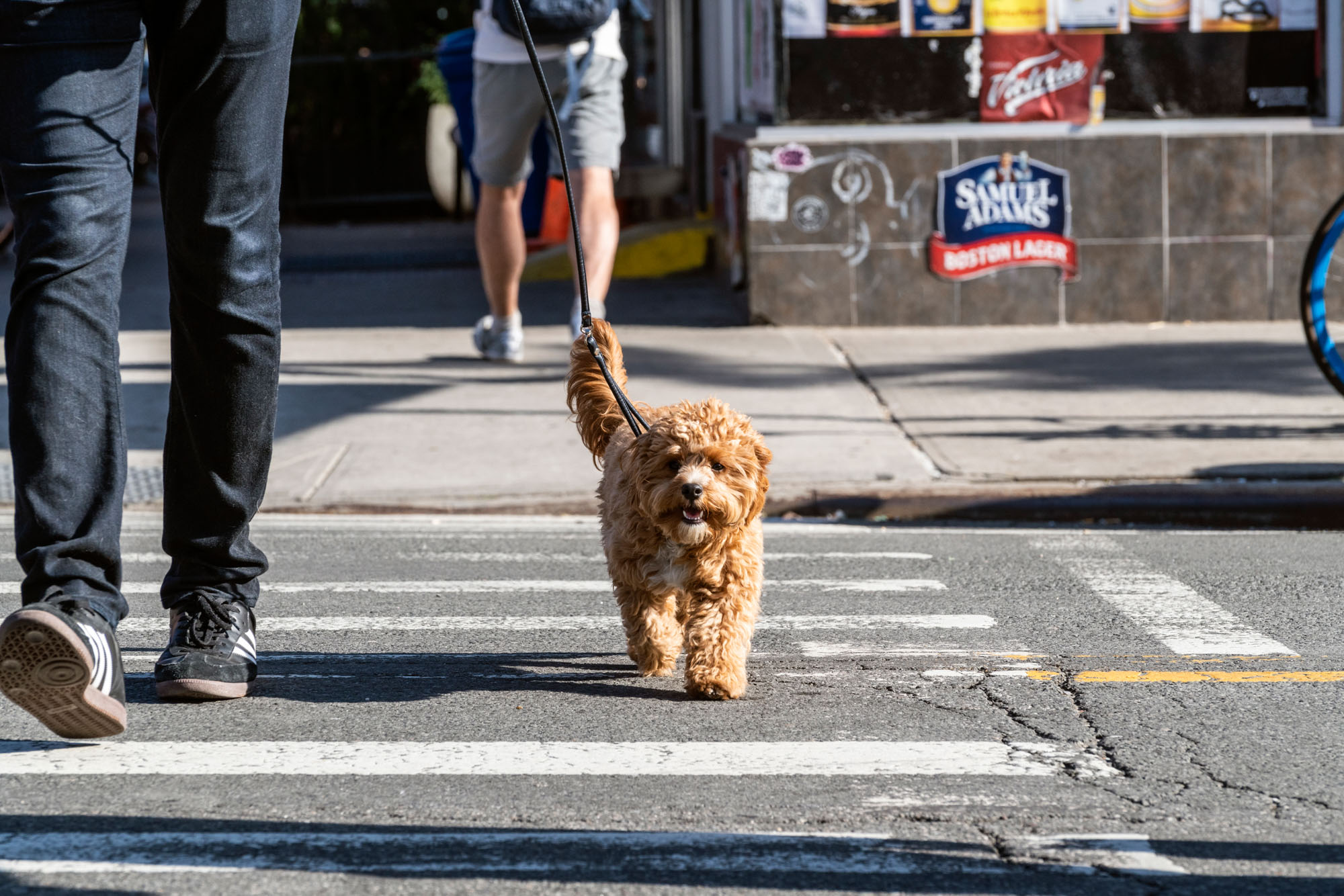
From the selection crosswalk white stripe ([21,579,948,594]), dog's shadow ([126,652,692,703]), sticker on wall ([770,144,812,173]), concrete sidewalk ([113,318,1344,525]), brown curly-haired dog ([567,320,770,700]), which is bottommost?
concrete sidewalk ([113,318,1344,525])

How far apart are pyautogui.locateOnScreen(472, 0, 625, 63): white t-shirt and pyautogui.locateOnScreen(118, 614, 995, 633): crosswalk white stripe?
4625 millimetres

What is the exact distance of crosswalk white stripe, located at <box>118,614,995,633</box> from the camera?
463cm

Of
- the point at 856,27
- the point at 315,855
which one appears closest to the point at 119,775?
the point at 315,855

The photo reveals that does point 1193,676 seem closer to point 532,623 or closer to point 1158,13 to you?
point 532,623

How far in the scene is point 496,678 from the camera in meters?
4.09

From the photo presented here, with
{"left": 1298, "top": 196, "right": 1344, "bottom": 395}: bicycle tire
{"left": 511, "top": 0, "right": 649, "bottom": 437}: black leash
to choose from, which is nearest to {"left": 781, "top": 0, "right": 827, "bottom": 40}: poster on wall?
{"left": 1298, "top": 196, "right": 1344, "bottom": 395}: bicycle tire

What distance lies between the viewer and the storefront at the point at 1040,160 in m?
10.5

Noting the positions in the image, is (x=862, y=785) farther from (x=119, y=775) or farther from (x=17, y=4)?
(x=17, y=4)

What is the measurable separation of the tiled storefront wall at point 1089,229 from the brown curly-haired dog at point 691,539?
21.4 ft

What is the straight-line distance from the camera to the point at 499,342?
945 centimetres

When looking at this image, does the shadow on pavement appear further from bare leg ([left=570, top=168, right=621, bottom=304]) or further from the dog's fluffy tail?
bare leg ([left=570, top=168, right=621, bottom=304])

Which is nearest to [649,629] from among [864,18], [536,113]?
[536,113]

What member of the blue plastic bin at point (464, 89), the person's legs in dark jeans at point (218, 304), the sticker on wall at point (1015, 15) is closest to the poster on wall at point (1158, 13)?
the sticker on wall at point (1015, 15)

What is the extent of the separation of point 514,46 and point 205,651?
567 centimetres
